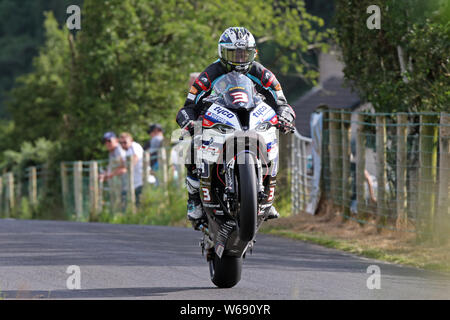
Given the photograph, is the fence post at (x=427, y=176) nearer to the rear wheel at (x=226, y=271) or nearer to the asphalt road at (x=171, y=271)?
the asphalt road at (x=171, y=271)

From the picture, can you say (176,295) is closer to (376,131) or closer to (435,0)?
(435,0)

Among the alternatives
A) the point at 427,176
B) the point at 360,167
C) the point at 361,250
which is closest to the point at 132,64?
the point at 360,167

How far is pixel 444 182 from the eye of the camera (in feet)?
34.9

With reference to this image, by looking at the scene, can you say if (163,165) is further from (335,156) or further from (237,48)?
(237,48)

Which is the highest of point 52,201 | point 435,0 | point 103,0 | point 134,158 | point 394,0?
point 103,0

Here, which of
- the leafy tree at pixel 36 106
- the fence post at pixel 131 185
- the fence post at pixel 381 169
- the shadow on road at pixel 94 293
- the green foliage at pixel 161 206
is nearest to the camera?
the shadow on road at pixel 94 293

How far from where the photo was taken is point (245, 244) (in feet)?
23.5

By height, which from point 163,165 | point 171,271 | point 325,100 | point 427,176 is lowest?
point 171,271

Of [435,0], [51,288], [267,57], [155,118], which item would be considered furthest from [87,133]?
[267,57]

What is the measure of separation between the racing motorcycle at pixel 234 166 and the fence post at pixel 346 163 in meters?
6.03

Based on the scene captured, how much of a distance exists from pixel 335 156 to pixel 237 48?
21.7 feet

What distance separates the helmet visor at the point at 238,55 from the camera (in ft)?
24.5

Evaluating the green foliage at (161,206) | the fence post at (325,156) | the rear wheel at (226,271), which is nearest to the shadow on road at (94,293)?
the rear wheel at (226,271)
